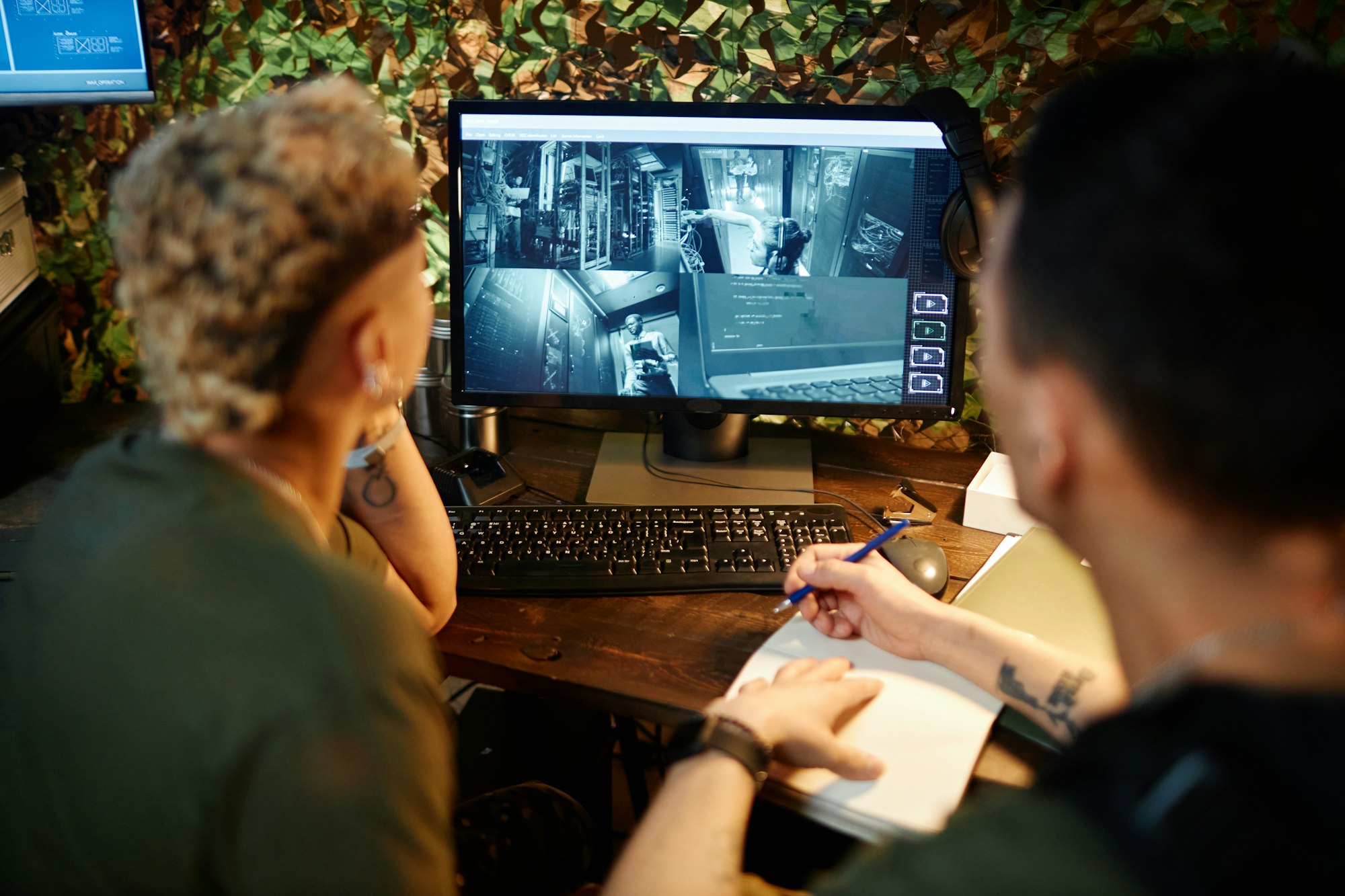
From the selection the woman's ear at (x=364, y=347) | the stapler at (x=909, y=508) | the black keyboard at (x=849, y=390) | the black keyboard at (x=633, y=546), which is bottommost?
the stapler at (x=909, y=508)

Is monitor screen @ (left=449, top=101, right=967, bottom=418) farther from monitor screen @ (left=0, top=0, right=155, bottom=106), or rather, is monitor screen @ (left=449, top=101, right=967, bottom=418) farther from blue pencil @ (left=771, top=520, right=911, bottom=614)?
monitor screen @ (left=0, top=0, right=155, bottom=106)

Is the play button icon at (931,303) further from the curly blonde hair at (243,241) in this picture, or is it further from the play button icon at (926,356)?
the curly blonde hair at (243,241)

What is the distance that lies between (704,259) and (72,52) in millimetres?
1018

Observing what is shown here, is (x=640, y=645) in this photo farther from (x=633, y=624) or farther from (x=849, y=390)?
(x=849, y=390)

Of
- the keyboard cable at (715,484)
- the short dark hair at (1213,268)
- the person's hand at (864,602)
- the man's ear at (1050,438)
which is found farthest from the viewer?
the keyboard cable at (715,484)

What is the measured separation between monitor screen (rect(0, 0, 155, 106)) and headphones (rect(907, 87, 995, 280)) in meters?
1.16

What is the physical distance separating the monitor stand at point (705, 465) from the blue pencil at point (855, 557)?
0.80 feet

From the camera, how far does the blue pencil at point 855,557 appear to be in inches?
42.6

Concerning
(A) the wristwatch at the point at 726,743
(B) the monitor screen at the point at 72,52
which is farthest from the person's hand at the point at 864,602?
(B) the monitor screen at the point at 72,52

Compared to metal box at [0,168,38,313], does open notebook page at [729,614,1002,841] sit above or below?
below

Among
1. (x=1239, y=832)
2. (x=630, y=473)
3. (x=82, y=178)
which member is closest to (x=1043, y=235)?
(x=1239, y=832)

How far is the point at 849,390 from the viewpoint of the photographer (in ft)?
4.65

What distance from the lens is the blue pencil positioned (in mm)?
1081

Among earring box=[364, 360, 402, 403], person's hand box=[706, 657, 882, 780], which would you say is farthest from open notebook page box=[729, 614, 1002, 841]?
earring box=[364, 360, 402, 403]
